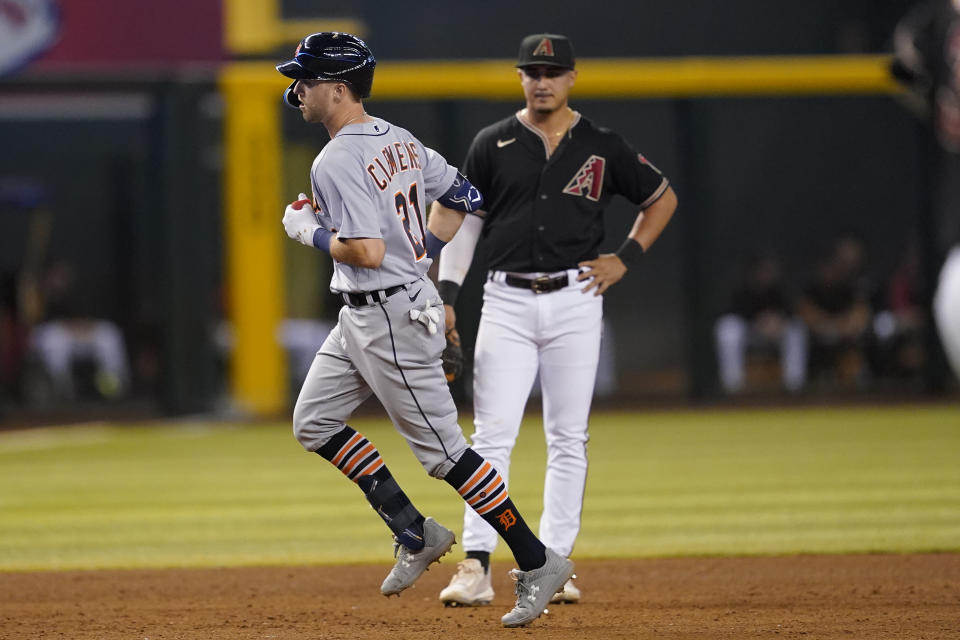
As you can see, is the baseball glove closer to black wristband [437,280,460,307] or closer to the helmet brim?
black wristband [437,280,460,307]

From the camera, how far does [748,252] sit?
59.2 feet

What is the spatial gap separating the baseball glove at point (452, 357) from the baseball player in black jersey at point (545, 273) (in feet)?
0.56

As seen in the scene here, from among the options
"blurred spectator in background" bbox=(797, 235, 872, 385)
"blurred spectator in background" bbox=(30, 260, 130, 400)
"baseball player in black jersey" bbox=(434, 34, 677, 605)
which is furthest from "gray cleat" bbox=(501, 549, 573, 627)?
"blurred spectator in background" bbox=(30, 260, 130, 400)

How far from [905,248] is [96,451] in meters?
10.4

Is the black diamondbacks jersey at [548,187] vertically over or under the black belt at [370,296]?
over

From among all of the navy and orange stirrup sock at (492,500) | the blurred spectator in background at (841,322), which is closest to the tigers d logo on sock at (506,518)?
the navy and orange stirrup sock at (492,500)

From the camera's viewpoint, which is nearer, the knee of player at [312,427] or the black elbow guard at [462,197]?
the knee of player at [312,427]

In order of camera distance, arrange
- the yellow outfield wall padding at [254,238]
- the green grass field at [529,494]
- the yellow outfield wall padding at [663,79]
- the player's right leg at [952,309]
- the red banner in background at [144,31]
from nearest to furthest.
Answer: the player's right leg at [952,309]
the green grass field at [529,494]
the yellow outfield wall padding at [254,238]
the red banner in background at [144,31]
the yellow outfield wall padding at [663,79]

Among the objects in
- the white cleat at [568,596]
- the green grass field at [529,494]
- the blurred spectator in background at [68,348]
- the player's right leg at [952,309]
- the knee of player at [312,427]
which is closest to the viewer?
the player's right leg at [952,309]

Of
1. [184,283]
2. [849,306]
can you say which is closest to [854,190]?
[849,306]

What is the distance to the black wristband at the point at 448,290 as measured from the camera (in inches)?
188

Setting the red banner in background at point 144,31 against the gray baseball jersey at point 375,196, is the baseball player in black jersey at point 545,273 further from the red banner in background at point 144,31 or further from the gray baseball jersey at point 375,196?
the red banner in background at point 144,31

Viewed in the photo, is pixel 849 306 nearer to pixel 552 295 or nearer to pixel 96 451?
pixel 96 451

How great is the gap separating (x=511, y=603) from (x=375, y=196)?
1.51 metres
